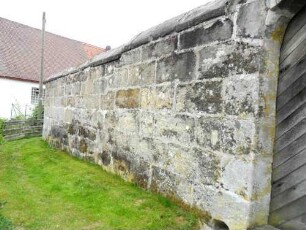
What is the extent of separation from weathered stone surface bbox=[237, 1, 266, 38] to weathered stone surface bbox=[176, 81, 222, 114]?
47 centimetres

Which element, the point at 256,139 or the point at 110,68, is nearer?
the point at 256,139

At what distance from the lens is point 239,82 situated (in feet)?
8.34

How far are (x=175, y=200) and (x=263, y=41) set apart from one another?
1.77 m

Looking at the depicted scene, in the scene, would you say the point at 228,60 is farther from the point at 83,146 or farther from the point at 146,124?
the point at 83,146

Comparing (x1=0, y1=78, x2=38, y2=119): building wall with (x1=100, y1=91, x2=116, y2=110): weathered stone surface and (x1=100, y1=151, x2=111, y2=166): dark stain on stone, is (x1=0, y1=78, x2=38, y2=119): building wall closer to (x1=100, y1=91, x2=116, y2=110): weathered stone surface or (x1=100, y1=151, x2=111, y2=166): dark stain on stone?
(x1=100, y1=91, x2=116, y2=110): weathered stone surface

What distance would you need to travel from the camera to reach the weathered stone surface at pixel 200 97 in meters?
2.76

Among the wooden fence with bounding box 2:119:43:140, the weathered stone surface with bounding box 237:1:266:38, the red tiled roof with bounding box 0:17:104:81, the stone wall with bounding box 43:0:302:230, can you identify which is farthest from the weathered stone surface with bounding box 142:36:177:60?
the red tiled roof with bounding box 0:17:104:81

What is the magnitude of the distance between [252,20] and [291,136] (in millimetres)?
943

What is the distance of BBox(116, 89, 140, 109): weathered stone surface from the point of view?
4102 mm

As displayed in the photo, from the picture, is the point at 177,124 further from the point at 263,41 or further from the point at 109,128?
the point at 109,128

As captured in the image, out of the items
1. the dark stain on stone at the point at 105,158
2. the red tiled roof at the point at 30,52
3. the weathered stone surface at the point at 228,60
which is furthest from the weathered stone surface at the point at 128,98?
the red tiled roof at the point at 30,52

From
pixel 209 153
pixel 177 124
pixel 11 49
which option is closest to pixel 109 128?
pixel 177 124

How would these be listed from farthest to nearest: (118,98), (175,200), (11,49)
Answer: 1. (11,49)
2. (118,98)
3. (175,200)

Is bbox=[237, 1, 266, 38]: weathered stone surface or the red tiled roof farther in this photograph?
the red tiled roof
